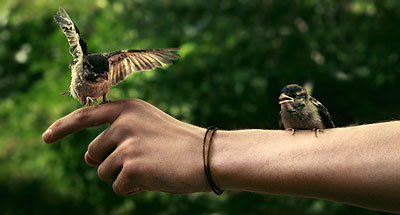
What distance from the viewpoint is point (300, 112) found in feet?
7.63

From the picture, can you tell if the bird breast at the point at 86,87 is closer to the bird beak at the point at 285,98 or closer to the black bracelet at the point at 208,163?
the black bracelet at the point at 208,163

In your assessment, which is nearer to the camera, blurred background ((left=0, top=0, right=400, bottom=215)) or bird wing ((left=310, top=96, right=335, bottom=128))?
bird wing ((left=310, top=96, right=335, bottom=128))

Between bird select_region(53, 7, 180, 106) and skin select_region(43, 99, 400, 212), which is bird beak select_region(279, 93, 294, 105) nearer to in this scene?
skin select_region(43, 99, 400, 212)

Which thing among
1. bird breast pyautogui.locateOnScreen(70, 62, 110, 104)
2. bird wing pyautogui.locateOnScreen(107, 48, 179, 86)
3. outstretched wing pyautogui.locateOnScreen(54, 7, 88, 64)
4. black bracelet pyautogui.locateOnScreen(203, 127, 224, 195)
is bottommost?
black bracelet pyautogui.locateOnScreen(203, 127, 224, 195)

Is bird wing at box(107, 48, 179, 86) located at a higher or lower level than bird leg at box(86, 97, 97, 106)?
higher

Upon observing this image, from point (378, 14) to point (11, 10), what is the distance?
13.4ft

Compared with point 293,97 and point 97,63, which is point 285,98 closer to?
point 293,97

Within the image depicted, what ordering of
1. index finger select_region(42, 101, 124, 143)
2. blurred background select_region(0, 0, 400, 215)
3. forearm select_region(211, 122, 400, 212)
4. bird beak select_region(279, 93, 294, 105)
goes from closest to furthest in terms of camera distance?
1. forearm select_region(211, 122, 400, 212)
2. index finger select_region(42, 101, 124, 143)
3. bird beak select_region(279, 93, 294, 105)
4. blurred background select_region(0, 0, 400, 215)

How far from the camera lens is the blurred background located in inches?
171

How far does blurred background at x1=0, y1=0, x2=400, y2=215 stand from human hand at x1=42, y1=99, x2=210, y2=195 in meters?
1.98

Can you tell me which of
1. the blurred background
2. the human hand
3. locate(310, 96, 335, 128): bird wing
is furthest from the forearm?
the blurred background

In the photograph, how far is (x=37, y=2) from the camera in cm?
523

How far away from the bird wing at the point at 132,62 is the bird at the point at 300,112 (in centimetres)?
62

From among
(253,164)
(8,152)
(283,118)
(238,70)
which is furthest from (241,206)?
(8,152)
